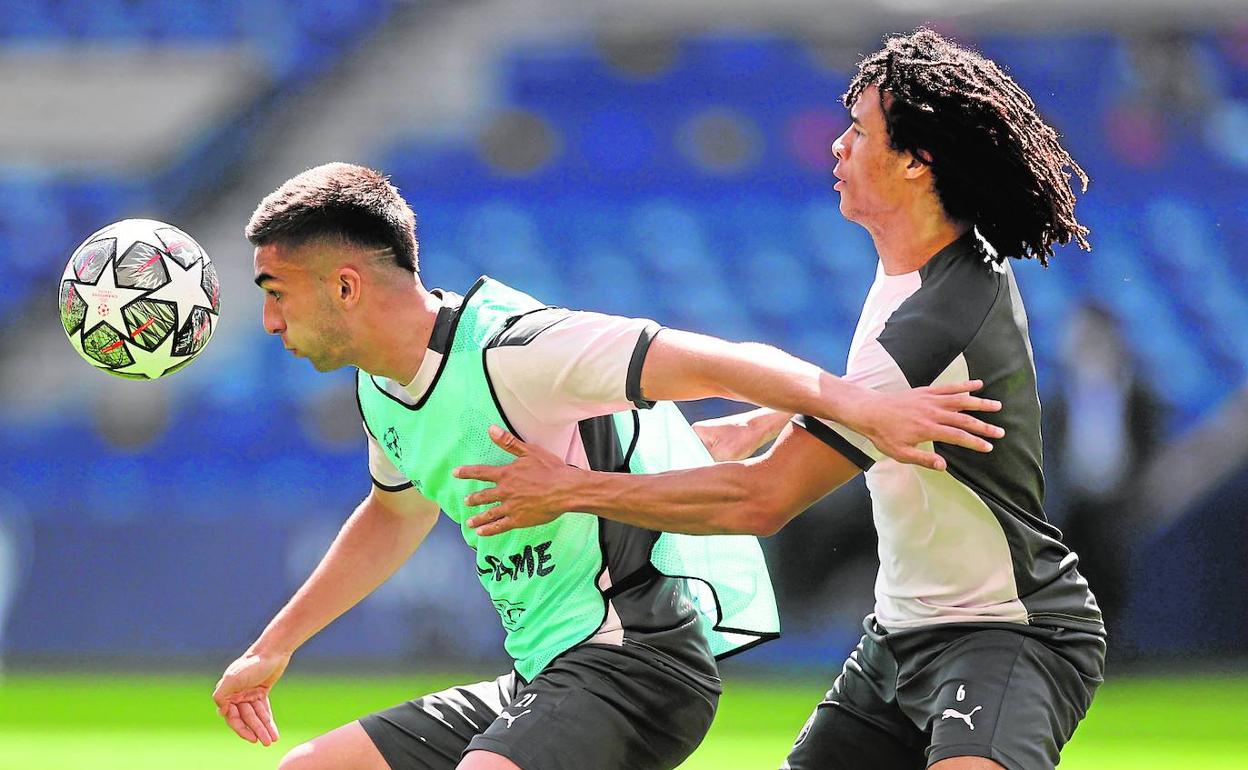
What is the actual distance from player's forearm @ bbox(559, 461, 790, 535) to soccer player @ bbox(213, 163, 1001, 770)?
202mm

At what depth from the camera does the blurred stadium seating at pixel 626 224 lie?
1146cm

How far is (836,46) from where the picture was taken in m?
12.6

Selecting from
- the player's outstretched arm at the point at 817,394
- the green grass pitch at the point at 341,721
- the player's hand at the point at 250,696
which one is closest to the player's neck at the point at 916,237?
the player's outstretched arm at the point at 817,394

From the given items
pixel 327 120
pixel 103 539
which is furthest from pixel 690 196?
pixel 103 539

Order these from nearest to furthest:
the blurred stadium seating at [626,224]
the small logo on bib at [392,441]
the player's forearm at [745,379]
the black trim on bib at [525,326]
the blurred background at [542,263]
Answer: the player's forearm at [745,379] < the black trim on bib at [525,326] < the small logo on bib at [392,441] < the blurred background at [542,263] < the blurred stadium seating at [626,224]

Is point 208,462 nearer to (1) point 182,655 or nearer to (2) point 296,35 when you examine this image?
(1) point 182,655

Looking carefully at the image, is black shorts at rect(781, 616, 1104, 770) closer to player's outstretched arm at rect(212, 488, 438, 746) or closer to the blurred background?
player's outstretched arm at rect(212, 488, 438, 746)

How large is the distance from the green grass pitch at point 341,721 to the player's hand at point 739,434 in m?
3.24

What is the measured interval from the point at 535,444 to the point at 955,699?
1.16 metres

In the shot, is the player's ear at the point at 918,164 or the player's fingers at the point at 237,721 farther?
the player's fingers at the point at 237,721

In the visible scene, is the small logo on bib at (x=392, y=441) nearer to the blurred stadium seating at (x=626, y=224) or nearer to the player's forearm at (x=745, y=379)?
the player's forearm at (x=745, y=379)

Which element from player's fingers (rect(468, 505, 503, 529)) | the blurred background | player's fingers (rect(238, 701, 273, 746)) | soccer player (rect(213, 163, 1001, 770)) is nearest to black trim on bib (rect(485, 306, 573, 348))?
soccer player (rect(213, 163, 1001, 770))

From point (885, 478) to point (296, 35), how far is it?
35.6 ft

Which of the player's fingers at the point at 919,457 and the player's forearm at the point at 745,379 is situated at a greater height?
the player's forearm at the point at 745,379
